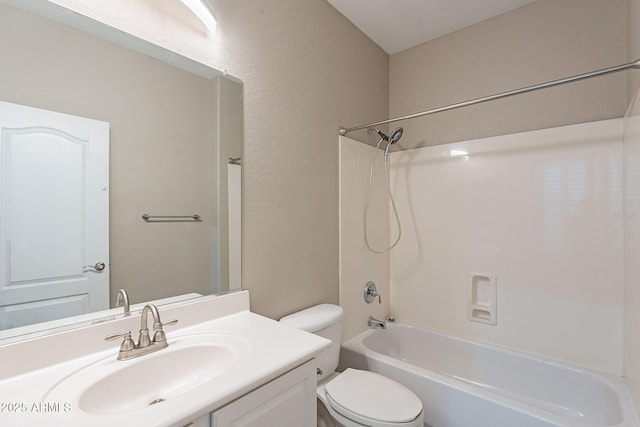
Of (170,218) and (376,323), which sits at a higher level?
(170,218)

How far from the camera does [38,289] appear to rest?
88 cm

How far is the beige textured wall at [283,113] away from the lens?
4.05 feet

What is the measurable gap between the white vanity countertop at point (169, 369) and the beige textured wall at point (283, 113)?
0.32 meters

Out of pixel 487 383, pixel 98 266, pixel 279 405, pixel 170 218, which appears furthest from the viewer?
pixel 487 383

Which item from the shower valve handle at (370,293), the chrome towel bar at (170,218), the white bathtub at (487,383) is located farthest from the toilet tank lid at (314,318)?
the chrome towel bar at (170,218)

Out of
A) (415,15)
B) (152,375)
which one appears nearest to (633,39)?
(415,15)

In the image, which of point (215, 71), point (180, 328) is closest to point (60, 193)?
point (180, 328)

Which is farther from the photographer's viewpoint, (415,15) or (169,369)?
(415,15)

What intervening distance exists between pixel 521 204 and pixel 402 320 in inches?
47.7

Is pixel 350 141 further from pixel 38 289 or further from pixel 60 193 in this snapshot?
pixel 38 289

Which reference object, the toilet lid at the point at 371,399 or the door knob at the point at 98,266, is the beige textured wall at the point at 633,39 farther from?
the door knob at the point at 98,266

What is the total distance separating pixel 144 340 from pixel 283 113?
1.18m

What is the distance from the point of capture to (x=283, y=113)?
1.56m

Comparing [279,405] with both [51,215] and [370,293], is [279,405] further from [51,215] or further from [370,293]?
[370,293]
